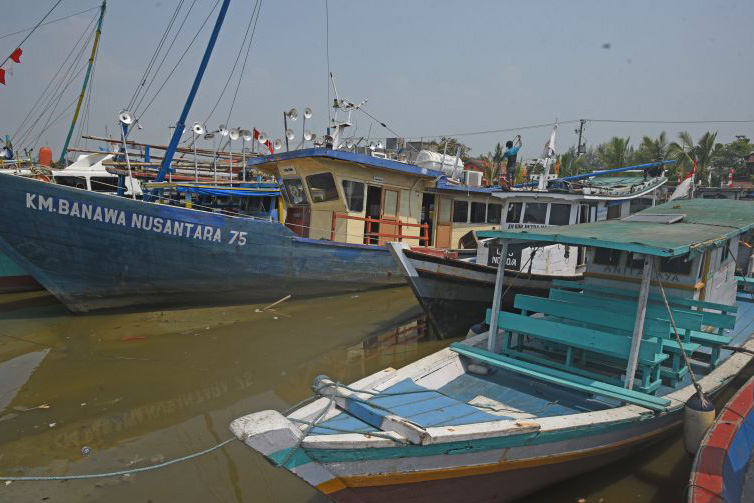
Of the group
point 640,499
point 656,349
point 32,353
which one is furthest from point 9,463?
point 656,349

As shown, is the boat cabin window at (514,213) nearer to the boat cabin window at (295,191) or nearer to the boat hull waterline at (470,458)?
the boat cabin window at (295,191)

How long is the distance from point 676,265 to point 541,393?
8.40 feet

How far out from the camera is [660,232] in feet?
15.7

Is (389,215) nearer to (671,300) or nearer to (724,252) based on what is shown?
(724,252)

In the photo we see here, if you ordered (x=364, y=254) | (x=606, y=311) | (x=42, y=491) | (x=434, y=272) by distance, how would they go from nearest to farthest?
1. (x=42, y=491)
2. (x=606, y=311)
3. (x=434, y=272)
4. (x=364, y=254)

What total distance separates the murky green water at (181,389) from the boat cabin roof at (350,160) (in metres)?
3.16

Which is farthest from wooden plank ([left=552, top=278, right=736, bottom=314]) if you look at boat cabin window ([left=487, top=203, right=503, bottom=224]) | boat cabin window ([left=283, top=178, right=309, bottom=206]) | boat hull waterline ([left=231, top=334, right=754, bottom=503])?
boat cabin window ([left=487, top=203, right=503, bottom=224])

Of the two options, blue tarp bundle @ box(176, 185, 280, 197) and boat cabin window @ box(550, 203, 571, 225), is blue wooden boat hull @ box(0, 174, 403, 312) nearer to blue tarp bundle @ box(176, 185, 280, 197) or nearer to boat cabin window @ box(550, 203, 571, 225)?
boat cabin window @ box(550, 203, 571, 225)

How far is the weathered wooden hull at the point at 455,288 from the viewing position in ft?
24.8

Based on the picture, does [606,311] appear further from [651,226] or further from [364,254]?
[364,254]

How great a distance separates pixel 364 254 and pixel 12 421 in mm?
7002

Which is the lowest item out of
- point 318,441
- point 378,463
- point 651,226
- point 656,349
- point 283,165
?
point 378,463

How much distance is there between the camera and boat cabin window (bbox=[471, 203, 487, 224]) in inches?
508

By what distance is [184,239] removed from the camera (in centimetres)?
882
